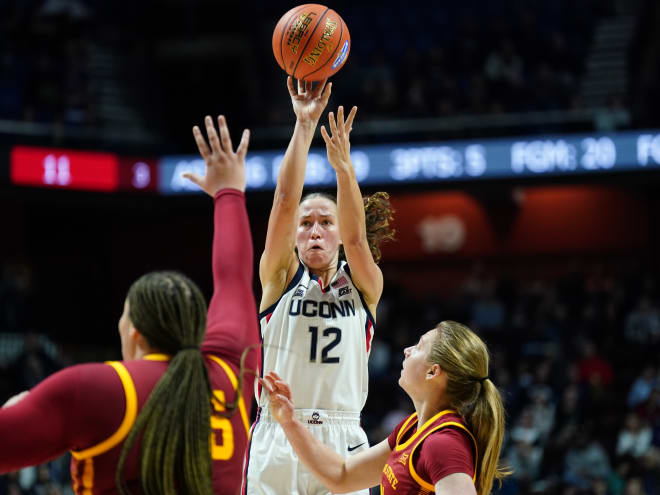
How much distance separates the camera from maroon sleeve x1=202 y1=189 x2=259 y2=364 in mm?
2410

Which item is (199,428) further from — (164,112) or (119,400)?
(164,112)

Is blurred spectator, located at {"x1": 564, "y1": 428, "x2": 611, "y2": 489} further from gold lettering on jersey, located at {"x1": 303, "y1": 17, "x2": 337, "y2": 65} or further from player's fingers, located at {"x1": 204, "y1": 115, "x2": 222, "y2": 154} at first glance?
player's fingers, located at {"x1": 204, "y1": 115, "x2": 222, "y2": 154}

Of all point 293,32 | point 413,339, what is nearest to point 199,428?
point 293,32

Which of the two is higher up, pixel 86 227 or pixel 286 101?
pixel 286 101

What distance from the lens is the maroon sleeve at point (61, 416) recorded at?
6.53ft

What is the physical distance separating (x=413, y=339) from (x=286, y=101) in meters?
5.51

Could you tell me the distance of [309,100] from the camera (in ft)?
13.7

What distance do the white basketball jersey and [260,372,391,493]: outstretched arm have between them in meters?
0.52

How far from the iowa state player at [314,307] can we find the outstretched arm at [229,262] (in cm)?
131

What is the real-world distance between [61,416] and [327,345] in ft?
6.67

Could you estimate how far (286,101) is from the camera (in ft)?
55.1

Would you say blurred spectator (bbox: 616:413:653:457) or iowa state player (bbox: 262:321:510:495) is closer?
iowa state player (bbox: 262:321:510:495)

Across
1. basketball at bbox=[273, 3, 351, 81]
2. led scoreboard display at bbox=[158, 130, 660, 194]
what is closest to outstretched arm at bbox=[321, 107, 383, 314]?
basketball at bbox=[273, 3, 351, 81]

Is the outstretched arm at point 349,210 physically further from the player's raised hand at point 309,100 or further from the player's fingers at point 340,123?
the player's raised hand at point 309,100
